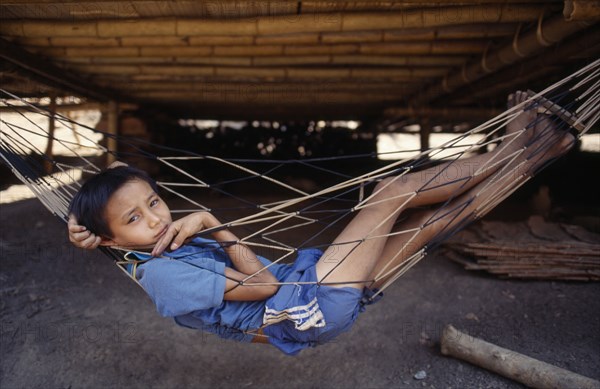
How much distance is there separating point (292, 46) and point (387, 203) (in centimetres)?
130

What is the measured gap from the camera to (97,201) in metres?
1.37

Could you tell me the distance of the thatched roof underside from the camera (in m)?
2.05

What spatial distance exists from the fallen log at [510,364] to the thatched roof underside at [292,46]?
1.24 m

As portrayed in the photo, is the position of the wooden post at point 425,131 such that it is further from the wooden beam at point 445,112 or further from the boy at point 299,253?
the boy at point 299,253

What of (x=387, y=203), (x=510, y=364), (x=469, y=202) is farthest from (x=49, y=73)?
(x=510, y=364)

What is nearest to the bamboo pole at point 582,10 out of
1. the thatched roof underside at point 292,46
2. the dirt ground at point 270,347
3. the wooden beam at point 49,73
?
the thatched roof underside at point 292,46

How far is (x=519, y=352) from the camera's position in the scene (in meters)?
2.03

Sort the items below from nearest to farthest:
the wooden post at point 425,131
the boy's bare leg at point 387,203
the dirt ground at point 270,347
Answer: the boy's bare leg at point 387,203 < the dirt ground at point 270,347 < the wooden post at point 425,131

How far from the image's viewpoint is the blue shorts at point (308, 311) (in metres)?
1.46

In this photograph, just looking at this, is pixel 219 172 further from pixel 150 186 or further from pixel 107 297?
pixel 150 186

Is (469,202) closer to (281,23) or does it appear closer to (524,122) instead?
(524,122)

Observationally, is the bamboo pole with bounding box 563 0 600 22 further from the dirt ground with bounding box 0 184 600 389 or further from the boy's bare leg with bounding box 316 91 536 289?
the dirt ground with bounding box 0 184 600 389

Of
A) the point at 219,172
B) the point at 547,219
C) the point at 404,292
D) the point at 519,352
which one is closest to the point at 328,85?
the point at 404,292

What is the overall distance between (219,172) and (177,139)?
0.66 metres
